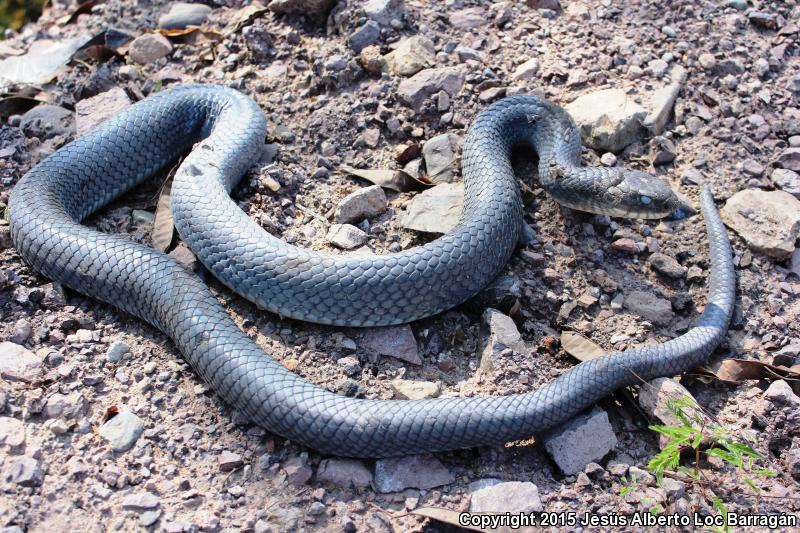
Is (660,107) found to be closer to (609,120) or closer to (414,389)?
(609,120)

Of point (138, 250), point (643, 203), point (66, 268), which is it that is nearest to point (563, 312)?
point (643, 203)

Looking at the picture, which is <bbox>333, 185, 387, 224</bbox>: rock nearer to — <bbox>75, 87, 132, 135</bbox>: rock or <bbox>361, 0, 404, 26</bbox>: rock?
<bbox>361, 0, 404, 26</bbox>: rock

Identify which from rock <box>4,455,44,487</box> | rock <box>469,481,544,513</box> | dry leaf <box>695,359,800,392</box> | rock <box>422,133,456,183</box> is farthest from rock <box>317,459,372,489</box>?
rock <box>422,133,456,183</box>

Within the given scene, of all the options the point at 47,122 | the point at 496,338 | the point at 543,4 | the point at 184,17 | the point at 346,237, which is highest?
the point at 543,4

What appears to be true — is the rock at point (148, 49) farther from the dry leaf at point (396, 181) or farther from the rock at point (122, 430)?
the rock at point (122, 430)

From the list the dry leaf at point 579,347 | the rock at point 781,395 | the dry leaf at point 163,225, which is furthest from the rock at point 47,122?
the rock at point 781,395

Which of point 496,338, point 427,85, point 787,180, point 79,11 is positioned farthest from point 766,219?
point 79,11
